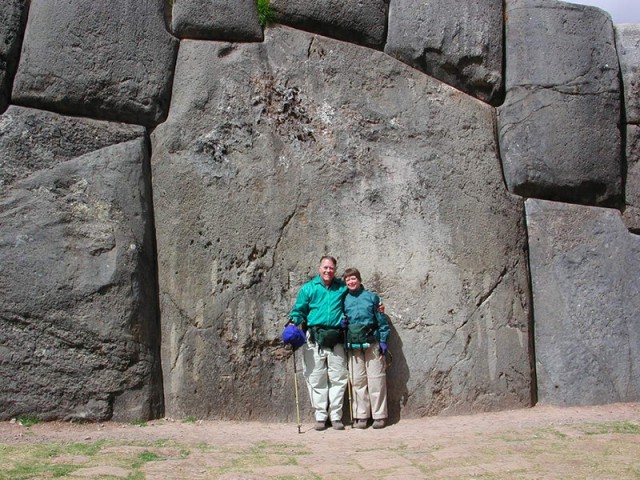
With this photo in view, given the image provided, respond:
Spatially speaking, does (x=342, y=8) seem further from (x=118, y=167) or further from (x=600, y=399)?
(x=600, y=399)

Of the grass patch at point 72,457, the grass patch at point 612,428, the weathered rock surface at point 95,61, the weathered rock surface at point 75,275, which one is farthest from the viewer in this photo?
the weathered rock surface at point 95,61

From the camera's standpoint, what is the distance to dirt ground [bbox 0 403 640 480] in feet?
15.0

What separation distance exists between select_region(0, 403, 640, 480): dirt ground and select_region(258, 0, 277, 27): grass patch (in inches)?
139

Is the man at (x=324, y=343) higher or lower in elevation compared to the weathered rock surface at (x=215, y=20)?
lower

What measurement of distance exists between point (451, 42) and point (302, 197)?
201cm

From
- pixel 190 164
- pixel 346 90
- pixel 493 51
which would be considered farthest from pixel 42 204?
pixel 493 51

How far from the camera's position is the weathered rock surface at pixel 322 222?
6398mm

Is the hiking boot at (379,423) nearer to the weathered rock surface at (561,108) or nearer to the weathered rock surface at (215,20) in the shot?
the weathered rock surface at (561,108)

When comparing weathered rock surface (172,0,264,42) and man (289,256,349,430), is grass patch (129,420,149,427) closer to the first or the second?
man (289,256,349,430)

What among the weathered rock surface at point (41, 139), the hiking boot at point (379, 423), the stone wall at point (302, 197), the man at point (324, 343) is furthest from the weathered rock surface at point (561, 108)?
the weathered rock surface at point (41, 139)

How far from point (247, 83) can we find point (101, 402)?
9.67 ft

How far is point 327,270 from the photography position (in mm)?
6266

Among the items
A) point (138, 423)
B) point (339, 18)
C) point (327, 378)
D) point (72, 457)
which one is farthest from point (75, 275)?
point (339, 18)

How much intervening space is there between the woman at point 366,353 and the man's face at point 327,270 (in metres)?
0.14
